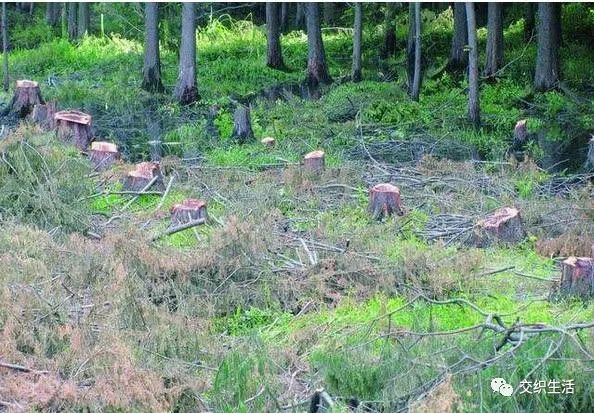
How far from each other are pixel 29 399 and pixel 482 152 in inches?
432

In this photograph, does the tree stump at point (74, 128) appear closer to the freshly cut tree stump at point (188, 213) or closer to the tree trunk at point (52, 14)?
the freshly cut tree stump at point (188, 213)

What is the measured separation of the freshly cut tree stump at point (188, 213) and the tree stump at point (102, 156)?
305 centimetres

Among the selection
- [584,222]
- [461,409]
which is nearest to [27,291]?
[461,409]

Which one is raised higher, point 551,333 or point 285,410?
point 551,333

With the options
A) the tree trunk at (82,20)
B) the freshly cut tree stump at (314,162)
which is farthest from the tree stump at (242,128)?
the tree trunk at (82,20)

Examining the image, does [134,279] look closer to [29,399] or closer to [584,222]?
[29,399]

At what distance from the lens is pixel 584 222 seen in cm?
1021

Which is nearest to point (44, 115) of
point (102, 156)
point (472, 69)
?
point (102, 156)

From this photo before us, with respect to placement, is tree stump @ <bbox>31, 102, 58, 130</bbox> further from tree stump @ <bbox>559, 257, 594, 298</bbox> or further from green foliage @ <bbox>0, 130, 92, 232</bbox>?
tree stump @ <bbox>559, 257, 594, 298</bbox>

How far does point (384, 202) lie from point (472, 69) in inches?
286

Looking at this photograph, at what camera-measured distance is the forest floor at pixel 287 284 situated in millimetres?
5938

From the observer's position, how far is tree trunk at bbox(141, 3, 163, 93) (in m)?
23.8

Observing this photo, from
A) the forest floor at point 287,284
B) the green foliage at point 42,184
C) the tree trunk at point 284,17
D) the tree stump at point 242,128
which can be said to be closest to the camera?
the forest floor at point 287,284

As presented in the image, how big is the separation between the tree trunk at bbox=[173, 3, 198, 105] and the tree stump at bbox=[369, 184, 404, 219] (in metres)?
12.1
